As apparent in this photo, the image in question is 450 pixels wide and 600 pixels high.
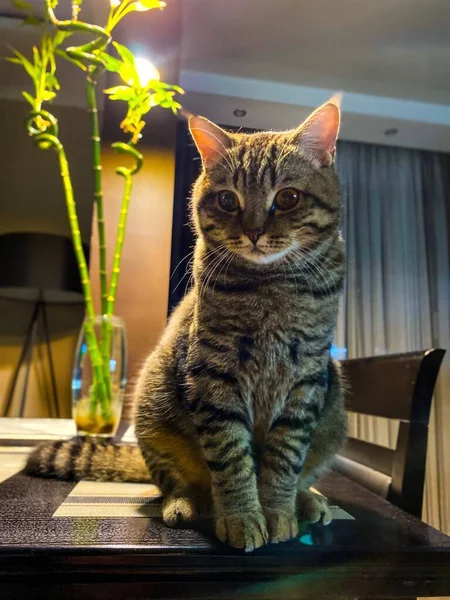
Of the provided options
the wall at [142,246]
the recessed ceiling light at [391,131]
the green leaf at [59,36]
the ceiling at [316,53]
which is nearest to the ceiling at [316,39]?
the ceiling at [316,53]

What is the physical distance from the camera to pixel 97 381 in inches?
37.4

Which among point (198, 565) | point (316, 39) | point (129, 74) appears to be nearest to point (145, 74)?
point (129, 74)

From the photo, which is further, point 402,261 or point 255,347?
point 402,261

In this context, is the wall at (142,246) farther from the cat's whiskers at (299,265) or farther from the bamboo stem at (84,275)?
the cat's whiskers at (299,265)

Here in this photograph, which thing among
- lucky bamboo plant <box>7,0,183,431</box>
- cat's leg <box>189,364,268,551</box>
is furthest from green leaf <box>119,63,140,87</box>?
cat's leg <box>189,364,268,551</box>

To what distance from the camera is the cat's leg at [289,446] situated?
1.94 ft

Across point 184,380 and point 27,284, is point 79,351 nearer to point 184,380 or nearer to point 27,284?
point 184,380

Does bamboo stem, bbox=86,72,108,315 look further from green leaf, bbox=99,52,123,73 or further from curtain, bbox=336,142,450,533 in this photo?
curtain, bbox=336,142,450,533

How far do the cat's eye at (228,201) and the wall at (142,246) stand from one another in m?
0.44

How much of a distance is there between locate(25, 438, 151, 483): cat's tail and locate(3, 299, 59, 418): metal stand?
1.91 feet

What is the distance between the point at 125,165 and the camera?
1.22m

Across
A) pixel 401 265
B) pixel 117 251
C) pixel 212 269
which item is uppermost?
pixel 401 265

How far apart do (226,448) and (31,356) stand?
1093 mm

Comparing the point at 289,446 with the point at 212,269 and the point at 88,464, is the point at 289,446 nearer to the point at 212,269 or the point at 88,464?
the point at 212,269
